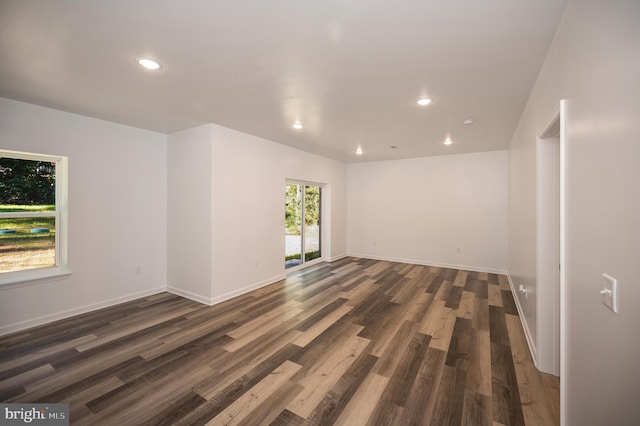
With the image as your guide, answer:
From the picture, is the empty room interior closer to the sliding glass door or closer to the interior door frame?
the interior door frame

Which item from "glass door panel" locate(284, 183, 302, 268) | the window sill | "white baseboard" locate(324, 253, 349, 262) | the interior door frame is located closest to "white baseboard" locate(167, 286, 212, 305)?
the window sill

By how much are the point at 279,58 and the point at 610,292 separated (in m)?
2.33

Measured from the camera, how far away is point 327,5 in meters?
1.49

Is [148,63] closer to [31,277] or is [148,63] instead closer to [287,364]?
[287,364]

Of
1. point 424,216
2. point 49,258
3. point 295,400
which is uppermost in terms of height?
point 424,216

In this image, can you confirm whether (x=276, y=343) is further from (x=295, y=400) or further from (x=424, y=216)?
(x=424, y=216)

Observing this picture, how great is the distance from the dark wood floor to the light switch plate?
1.22 meters

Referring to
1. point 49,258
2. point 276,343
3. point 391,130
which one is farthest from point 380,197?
point 49,258

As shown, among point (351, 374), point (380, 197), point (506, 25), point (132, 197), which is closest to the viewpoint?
point (506, 25)

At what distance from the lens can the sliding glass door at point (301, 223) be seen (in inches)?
221

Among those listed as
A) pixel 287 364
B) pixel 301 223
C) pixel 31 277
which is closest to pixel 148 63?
pixel 287 364

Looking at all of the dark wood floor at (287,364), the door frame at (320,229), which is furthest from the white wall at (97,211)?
the door frame at (320,229)

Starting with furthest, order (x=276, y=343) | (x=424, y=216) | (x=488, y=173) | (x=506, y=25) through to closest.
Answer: (x=424, y=216) → (x=488, y=173) → (x=276, y=343) → (x=506, y=25)

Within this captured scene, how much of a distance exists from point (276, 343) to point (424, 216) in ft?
15.5
